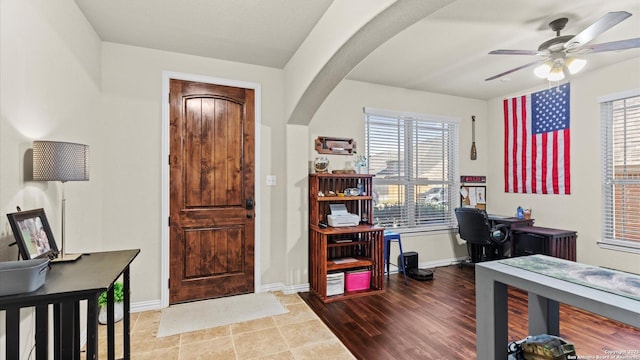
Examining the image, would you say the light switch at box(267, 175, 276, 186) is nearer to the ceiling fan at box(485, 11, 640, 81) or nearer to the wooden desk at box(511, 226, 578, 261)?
the ceiling fan at box(485, 11, 640, 81)

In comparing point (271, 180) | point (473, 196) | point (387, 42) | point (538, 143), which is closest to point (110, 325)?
point (271, 180)

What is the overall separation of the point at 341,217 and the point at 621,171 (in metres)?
3.43

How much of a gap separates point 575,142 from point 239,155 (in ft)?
14.4

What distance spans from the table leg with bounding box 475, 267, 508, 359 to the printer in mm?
2163

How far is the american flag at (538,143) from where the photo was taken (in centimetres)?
411

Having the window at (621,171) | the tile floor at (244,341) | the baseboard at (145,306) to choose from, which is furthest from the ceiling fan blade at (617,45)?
the baseboard at (145,306)

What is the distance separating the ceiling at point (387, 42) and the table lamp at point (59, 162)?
136cm

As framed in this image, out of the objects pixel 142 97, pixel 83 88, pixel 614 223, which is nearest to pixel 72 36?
pixel 83 88

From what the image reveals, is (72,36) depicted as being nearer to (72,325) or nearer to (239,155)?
(239,155)

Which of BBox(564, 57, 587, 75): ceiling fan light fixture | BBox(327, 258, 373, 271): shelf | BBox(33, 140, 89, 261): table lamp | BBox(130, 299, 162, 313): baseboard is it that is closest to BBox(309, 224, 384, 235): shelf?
BBox(327, 258, 373, 271): shelf

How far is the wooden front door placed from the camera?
322 cm

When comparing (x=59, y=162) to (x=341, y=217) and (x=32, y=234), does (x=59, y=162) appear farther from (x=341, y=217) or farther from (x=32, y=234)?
(x=341, y=217)

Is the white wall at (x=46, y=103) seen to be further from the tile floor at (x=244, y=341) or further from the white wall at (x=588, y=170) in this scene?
the white wall at (x=588, y=170)

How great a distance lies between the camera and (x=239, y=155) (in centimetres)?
347
